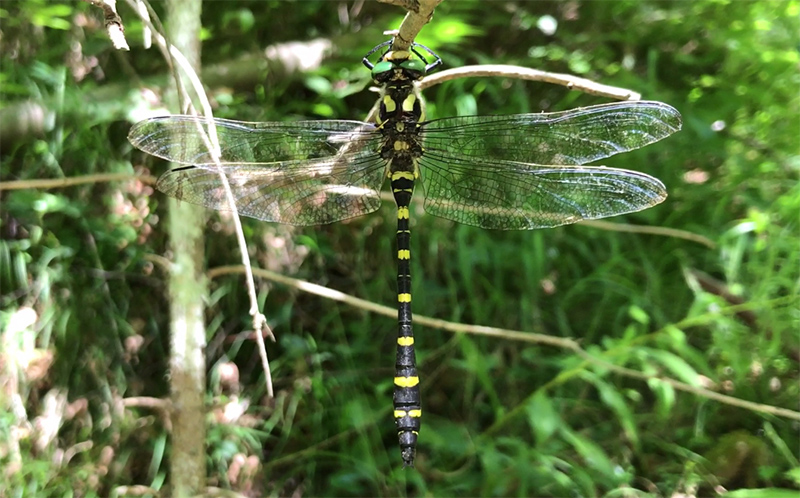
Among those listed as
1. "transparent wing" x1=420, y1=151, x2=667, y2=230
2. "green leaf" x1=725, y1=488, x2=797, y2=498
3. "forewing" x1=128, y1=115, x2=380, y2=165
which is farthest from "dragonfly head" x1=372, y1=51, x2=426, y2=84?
"green leaf" x1=725, y1=488, x2=797, y2=498

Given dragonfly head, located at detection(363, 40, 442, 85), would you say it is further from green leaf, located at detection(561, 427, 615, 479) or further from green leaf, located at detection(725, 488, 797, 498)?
green leaf, located at detection(725, 488, 797, 498)

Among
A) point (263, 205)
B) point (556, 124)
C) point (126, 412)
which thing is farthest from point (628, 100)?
point (126, 412)

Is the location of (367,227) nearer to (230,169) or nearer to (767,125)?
(230,169)

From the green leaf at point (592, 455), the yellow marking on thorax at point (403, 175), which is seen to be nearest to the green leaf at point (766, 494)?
the green leaf at point (592, 455)

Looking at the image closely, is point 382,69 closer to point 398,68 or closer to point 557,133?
point 398,68

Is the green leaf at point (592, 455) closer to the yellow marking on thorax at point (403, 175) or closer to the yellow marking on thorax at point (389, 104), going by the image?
A: the yellow marking on thorax at point (403, 175)

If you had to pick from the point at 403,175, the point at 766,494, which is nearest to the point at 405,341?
the point at 403,175
